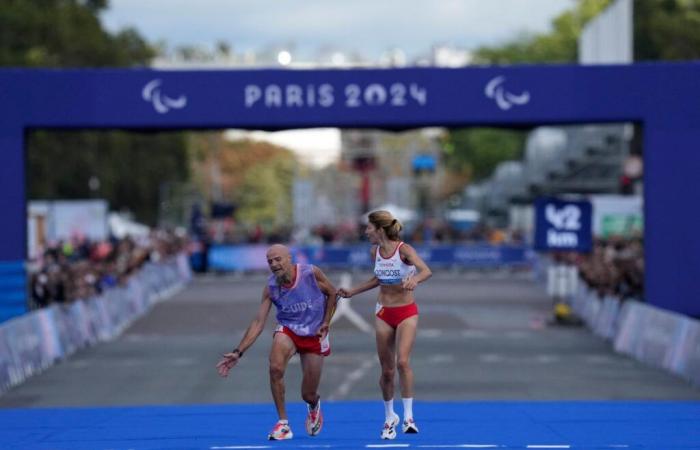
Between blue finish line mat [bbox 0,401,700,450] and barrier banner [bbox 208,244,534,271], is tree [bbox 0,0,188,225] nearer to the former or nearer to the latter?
barrier banner [bbox 208,244,534,271]

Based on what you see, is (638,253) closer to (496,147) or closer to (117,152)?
(117,152)

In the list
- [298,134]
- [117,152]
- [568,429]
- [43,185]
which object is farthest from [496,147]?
[568,429]

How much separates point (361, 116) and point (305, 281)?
42.4 ft

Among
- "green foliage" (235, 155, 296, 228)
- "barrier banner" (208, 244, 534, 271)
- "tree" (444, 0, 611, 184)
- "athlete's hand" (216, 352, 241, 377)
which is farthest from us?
"green foliage" (235, 155, 296, 228)

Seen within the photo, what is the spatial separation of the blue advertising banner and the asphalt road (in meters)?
1.94

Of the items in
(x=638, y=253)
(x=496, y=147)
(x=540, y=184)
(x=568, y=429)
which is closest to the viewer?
(x=568, y=429)

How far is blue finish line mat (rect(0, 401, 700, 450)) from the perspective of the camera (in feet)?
45.1

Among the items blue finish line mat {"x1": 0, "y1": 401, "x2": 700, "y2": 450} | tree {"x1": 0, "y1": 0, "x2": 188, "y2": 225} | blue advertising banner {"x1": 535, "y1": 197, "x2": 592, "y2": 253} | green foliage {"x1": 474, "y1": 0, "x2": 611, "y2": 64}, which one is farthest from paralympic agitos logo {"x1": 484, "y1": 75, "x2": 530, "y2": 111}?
green foliage {"x1": 474, "y1": 0, "x2": 611, "y2": 64}

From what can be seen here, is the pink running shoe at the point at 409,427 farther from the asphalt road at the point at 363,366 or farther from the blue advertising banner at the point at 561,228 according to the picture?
the blue advertising banner at the point at 561,228

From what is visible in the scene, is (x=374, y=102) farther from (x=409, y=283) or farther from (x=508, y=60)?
(x=508, y=60)

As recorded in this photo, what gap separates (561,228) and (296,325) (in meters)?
21.5

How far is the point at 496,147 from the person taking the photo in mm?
125938

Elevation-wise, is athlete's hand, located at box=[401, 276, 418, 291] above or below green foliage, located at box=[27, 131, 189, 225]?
below

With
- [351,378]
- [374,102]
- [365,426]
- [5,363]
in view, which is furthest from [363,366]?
[365,426]
